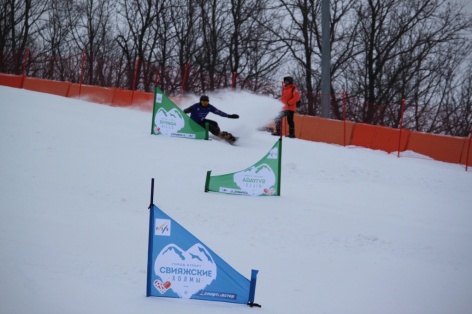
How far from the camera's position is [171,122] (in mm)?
13797

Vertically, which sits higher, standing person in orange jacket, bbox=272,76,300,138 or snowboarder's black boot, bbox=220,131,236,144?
standing person in orange jacket, bbox=272,76,300,138

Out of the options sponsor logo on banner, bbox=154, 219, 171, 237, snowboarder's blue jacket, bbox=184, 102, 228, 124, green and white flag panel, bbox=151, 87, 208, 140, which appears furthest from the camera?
snowboarder's blue jacket, bbox=184, 102, 228, 124

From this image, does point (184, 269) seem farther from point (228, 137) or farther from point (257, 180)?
point (228, 137)

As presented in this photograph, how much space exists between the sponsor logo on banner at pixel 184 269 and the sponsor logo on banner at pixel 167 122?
350 inches

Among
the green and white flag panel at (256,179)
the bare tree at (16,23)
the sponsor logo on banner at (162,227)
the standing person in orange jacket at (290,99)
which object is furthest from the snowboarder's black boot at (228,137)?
the bare tree at (16,23)

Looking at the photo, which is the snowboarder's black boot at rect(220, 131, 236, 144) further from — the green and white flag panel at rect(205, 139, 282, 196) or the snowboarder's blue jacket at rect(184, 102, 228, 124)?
the green and white flag panel at rect(205, 139, 282, 196)

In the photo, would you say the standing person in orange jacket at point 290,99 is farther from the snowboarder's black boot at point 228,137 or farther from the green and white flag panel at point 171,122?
the green and white flag panel at point 171,122

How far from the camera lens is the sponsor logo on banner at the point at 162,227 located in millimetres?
4973

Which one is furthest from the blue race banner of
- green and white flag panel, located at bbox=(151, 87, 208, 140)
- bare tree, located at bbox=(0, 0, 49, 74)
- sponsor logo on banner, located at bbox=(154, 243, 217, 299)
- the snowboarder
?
bare tree, located at bbox=(0, 0, 49, 74)

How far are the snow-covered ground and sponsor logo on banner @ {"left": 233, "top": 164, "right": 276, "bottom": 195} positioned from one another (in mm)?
199

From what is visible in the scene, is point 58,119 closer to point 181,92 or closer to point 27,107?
point 27,107

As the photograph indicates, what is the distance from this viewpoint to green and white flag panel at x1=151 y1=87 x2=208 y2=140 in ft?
44.8

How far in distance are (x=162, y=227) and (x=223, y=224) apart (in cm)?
298

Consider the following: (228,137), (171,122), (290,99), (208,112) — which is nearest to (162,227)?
(171,122)
